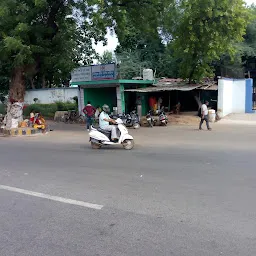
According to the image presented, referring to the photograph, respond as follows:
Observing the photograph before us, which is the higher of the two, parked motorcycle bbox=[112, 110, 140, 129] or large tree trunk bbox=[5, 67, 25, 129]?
large tree trunk bbox=[5, 67, 25, 129]

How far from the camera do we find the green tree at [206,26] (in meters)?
16.4

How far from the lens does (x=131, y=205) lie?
4.76m

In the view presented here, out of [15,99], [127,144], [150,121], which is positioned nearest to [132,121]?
[150,121]

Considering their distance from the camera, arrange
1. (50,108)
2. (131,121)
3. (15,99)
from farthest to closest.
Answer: (50,108) < (131,121) < (15,99)

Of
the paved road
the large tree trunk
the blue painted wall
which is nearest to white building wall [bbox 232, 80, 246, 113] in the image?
the blue painted wall

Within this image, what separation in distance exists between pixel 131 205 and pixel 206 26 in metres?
14.7

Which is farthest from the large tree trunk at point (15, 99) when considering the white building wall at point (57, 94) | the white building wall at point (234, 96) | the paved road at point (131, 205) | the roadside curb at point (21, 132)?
the white building wall at point (57, 94)

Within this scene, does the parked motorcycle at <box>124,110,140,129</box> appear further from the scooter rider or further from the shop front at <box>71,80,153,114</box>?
the scooter rider

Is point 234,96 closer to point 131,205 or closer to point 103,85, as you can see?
point 103,85

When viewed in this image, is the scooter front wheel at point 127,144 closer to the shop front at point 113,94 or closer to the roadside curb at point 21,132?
the roadside curb at point 21,132

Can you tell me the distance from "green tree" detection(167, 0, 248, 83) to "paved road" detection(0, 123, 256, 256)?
1000 cm

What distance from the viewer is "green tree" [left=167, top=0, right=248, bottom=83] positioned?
1644 centimetres

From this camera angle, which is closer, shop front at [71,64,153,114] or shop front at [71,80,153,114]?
shop front at [71,64,153,114]

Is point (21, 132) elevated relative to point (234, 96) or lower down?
lower down
